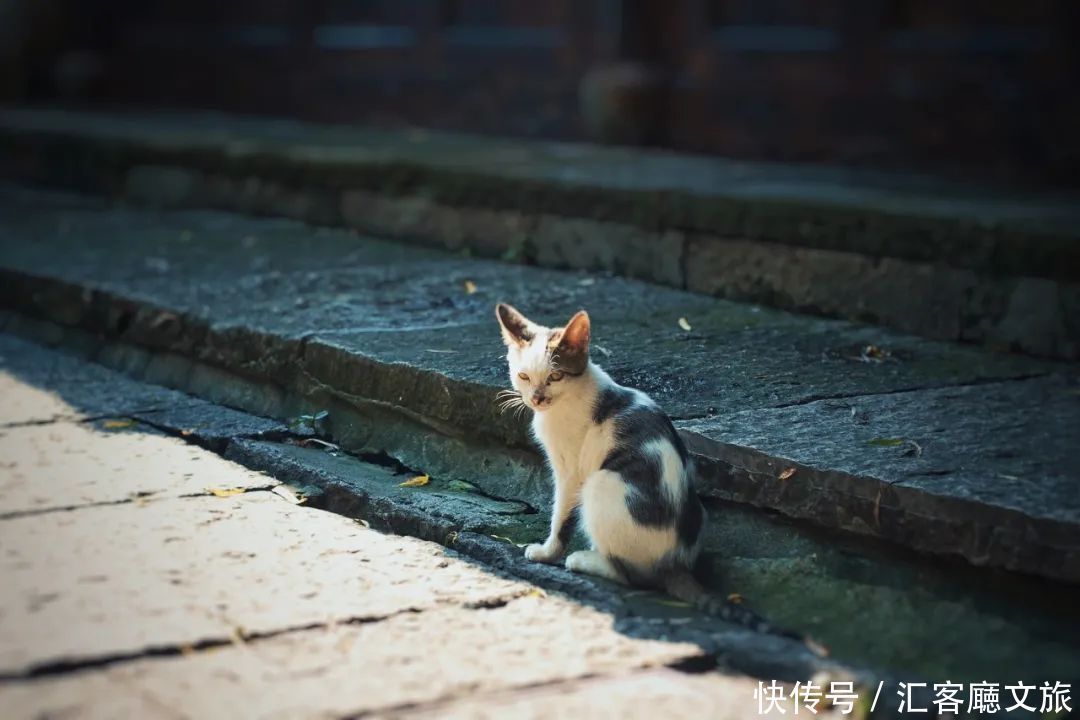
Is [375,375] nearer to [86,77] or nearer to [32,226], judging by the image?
[32,226]

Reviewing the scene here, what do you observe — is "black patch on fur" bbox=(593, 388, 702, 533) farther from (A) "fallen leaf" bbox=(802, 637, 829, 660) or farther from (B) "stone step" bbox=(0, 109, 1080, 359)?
(B) "stone step" bbox=(0, 109, 1080, 359)

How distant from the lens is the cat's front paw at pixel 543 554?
3.29m

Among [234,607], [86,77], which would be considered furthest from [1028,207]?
[86,77]

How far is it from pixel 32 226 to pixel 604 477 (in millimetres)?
4873

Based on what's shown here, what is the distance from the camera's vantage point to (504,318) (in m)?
3.47

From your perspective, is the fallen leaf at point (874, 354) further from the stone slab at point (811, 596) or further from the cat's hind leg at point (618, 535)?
the cat's hind leg at point (618, 535)

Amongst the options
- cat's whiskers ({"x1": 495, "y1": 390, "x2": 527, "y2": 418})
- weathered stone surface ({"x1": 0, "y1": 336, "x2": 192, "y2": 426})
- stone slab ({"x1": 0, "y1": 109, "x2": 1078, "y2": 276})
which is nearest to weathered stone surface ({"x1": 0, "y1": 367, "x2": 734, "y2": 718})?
cat's whiskers ({"x1": 495, "y1": 390, "x2": 527, "y2": 418})

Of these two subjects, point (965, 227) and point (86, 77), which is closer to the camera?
point (965, 227)

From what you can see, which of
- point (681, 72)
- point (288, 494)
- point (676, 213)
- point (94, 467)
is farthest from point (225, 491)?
point (681, 72)

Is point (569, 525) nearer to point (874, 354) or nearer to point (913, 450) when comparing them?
point (913, 450)

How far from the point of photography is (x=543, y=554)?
330 centimetres

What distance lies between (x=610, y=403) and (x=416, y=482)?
780 millimetres

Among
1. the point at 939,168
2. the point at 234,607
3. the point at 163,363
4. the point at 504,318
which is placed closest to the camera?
the point at 234,607

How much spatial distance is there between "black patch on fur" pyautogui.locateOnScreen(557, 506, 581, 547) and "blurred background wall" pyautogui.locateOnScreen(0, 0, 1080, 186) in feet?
13.4
